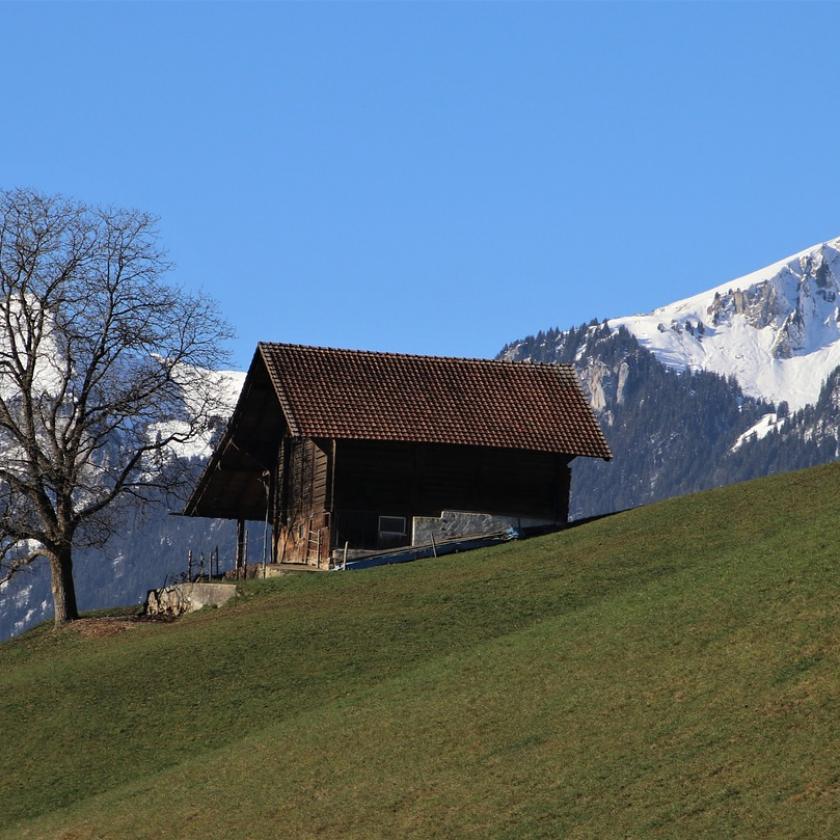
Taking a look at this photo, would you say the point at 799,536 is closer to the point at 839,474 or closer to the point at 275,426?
the point at 839,474

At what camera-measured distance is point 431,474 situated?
5591 cm

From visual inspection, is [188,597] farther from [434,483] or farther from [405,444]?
[434,483]

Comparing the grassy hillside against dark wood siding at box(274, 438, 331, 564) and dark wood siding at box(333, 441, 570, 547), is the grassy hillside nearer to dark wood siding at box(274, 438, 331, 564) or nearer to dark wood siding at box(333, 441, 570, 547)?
dark wood siding at box(274, 438, 331, 564)

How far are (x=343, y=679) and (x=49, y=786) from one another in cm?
708

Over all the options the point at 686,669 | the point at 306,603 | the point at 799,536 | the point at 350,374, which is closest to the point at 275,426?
the point at 350,374

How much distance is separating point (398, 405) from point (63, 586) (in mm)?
12400

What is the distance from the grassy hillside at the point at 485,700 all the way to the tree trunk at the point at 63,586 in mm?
4475

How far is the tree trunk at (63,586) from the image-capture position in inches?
2105

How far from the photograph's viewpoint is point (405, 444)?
55250 millimetres

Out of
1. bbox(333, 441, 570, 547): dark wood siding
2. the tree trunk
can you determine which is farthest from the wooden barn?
the tree trunk

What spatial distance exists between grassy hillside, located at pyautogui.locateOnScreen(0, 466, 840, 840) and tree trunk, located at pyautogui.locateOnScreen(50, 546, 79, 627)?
4.47 m

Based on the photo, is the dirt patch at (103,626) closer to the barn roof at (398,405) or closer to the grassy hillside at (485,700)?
the grassy hillside at (485,700)

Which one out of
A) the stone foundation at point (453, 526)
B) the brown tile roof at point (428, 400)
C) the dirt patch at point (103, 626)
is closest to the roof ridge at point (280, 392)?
the brown tile roof at point (428, 400)

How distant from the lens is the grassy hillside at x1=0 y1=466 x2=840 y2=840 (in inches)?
1008
